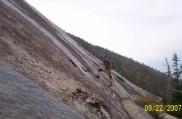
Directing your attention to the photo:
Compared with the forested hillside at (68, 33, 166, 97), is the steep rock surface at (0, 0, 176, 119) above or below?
below

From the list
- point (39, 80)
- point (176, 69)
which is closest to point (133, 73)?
point (176, 69)

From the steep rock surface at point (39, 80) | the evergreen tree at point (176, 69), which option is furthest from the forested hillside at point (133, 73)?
the steep rock surface at point (39, 80)

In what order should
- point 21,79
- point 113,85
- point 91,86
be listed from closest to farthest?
1. point 21,79
2. point 91,86
3. point 113,85

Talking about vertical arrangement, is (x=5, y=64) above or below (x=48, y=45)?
below

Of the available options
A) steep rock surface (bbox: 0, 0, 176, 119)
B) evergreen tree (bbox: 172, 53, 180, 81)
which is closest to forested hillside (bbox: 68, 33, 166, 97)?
evergreen tree (bbox: 172, 53, 180, 81)

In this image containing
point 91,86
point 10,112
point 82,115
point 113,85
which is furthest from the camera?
point 113,85

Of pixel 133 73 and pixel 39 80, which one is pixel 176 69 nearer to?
pixel 133 73

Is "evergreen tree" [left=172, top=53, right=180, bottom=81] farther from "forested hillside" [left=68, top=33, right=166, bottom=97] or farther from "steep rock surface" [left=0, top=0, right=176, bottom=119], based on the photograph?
"steep rock surface" [left=0, top=0, right=176, bottom=119]

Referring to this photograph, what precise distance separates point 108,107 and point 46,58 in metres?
3.45

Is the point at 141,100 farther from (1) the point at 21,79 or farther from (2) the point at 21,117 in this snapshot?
(2) the point at 21,117

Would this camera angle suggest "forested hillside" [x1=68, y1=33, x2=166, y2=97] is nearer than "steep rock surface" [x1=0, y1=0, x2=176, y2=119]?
No

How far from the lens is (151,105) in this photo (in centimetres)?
2186

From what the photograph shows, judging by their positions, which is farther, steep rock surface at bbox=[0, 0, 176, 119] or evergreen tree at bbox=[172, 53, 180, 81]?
evergreen tree at bbox=[172, 53, 180, 81]

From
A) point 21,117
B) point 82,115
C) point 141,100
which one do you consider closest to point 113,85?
point 141,100
